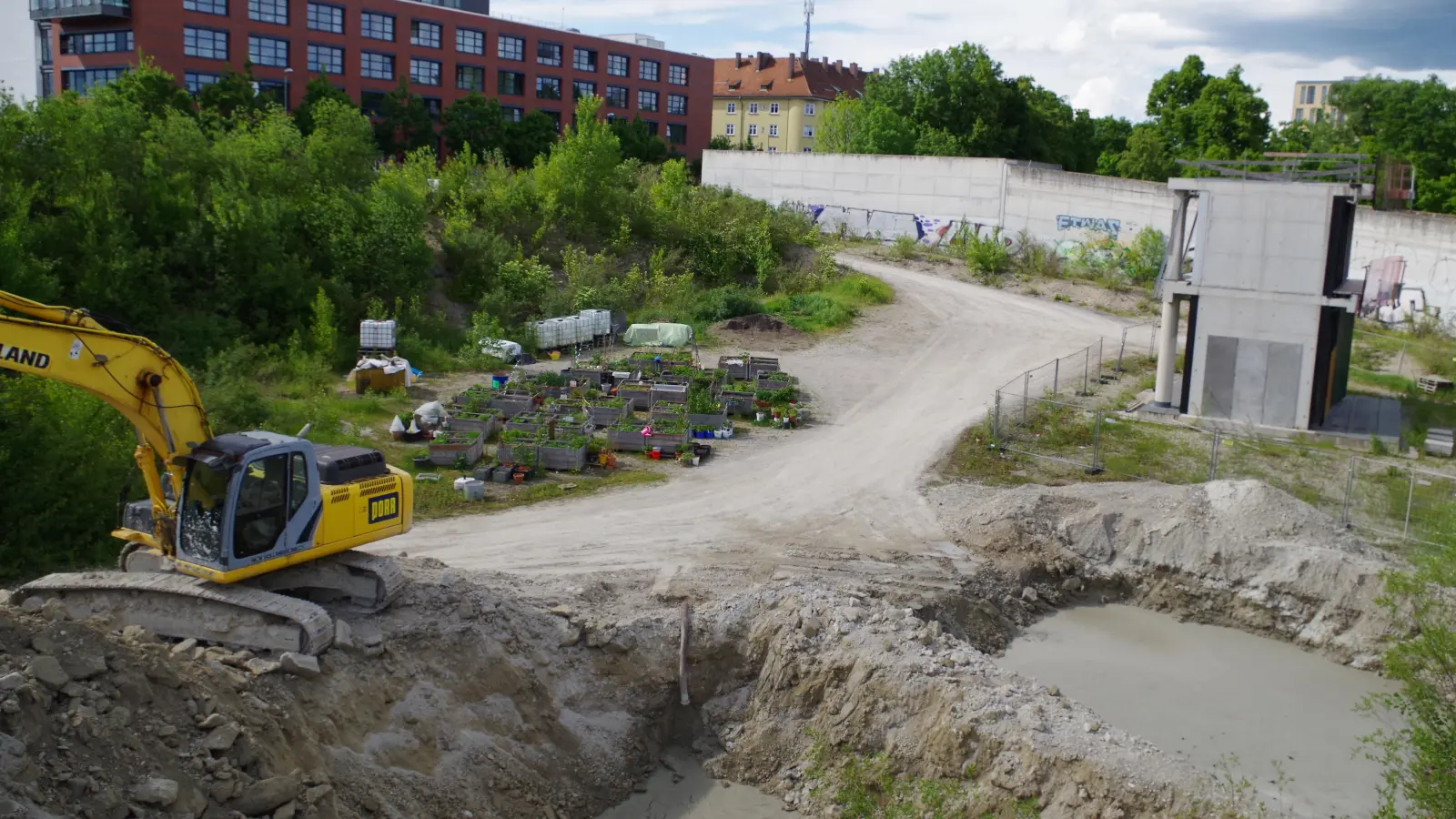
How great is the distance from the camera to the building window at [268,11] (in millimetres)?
63000

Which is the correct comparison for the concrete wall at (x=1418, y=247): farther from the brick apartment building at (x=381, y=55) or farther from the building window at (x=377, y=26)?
the building window at (x=377, y=26)

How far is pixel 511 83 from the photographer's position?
76562 millimetres

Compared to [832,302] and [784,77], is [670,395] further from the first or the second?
[784,77]

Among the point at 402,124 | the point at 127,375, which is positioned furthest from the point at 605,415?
the point at 402,124

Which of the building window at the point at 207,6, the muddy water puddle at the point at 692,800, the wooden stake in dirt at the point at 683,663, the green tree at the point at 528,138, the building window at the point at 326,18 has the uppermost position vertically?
the building window at the point at 326,18

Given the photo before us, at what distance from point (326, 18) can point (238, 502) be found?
6090 cm

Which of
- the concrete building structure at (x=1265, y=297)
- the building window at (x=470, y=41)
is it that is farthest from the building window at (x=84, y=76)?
the concrete building structure at (x=1265, y=297)

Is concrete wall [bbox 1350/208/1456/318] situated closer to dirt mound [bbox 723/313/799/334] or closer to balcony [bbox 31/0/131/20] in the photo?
dirt mound [bbox 723/313/799/334]

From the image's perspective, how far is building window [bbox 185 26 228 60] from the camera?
199ft

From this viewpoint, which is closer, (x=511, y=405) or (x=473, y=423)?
(x=473, y=423)

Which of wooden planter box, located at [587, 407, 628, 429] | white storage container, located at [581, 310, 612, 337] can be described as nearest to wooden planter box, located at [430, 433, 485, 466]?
wooden planter box, located at [587, 407, 628, 429]

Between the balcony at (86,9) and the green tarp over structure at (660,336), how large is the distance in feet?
129

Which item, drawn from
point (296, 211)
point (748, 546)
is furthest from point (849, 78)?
point (748, 546)

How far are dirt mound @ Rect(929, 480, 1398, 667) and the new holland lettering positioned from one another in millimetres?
15038
